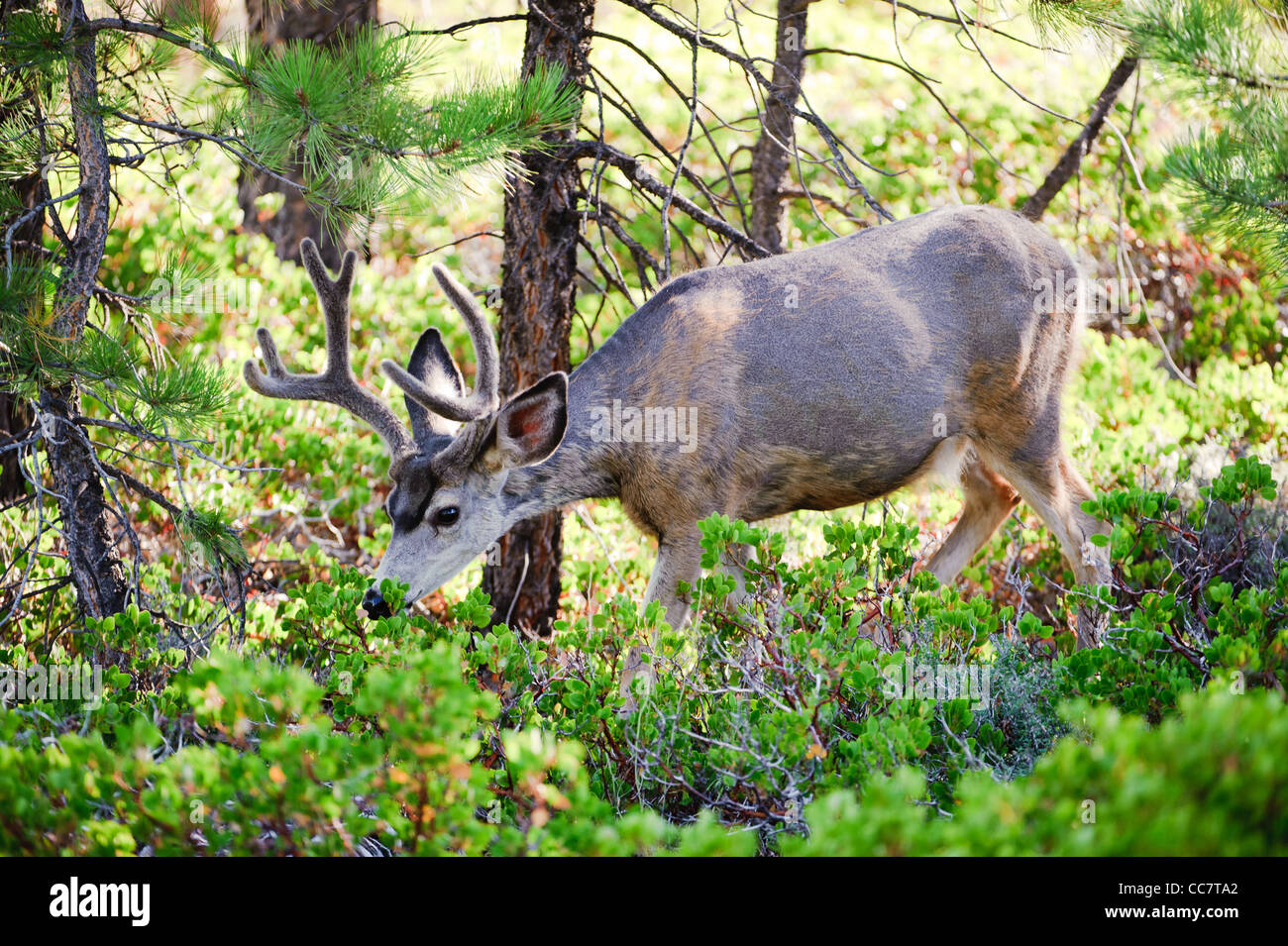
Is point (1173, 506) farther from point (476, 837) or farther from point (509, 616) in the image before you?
point (509, 616)

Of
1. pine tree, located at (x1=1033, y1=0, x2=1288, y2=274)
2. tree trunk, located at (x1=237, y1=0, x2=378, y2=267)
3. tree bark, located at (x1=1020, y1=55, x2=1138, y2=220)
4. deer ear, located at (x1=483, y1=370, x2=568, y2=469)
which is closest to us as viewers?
pine tree, located at (x1=1033, y1=0, x2=1288, y2=274)

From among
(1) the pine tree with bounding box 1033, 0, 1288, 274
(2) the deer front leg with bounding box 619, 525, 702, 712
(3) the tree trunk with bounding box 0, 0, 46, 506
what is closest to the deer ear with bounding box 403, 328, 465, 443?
(2) the deer front leg with bounding box 619, 525, 702, 712

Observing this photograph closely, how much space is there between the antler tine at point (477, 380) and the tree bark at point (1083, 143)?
358 centimetres

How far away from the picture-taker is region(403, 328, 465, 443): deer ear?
5621 mm

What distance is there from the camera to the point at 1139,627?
3.96 m

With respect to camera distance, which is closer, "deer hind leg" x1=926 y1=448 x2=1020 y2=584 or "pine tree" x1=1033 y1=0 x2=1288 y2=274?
"pine tree" x1=1033 y1=0 x2=1288 y2=274

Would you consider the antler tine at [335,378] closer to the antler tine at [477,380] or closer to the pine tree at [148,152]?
the antler tine at [477,380]

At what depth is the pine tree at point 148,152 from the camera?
12.9 ft

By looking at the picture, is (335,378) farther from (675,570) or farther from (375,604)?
(675,570)

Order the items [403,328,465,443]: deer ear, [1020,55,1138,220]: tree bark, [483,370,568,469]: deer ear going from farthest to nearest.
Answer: [1020,55,1138,220]: tree bark
[403,328,465,443]: deer ear
[483,370,568,469]: deer ear

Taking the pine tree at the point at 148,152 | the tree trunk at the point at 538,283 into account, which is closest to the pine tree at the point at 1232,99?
the pine tree at the point at 148,152

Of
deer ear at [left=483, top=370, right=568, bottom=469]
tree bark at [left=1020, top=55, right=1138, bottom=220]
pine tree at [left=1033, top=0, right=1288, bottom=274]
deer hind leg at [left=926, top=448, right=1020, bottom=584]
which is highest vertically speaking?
tree bark at [left=1020, top=55, right=1138, bottom=220]

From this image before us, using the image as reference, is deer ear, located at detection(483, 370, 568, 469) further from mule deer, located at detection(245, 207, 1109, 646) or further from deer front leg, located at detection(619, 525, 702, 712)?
deer front leg, located at detection(619, 525, 702, 712)

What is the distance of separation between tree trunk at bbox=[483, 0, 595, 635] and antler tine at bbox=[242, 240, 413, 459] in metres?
0.97
